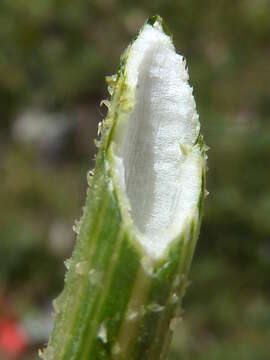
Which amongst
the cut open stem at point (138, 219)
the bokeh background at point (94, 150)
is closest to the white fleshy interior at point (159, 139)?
the cut open stem at point (138, 219)

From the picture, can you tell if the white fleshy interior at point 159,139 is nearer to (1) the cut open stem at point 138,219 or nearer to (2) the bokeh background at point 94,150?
(1) the cut open stem at point 138,219

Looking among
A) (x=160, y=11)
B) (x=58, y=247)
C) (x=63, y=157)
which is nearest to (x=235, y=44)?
(x=160, y=11)

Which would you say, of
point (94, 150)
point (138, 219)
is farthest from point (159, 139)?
point (94, 150)

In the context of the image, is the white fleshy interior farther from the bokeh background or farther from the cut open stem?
the bokeh background

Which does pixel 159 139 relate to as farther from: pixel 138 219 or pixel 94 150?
pixel 94 150

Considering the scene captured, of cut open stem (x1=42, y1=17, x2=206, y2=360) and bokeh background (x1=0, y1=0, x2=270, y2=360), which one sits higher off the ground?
bokeh background (x1=0, y1=0, x2=270, y2=360)

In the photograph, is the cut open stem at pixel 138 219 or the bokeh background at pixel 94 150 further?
the bokeh background at pixel 94 150

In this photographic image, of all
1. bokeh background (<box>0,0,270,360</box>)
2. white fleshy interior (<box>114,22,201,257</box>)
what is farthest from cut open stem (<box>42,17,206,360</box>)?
bokeh background (<box>0,0,270,360</box>)

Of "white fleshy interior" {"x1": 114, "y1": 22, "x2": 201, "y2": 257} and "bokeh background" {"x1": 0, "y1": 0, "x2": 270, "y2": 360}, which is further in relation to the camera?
"bokeh background" {"x1": 0, "y1": 0, "x2": 270, "y2": 360}
